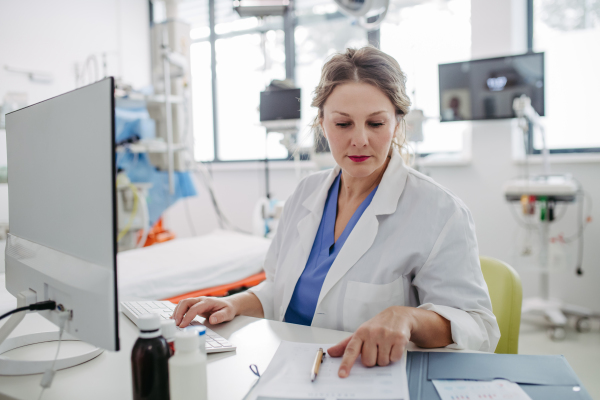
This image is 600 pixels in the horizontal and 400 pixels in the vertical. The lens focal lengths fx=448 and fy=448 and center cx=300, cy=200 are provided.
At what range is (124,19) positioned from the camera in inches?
173

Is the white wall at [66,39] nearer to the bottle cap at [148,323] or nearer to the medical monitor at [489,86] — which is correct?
the medical monitor at [489,86]

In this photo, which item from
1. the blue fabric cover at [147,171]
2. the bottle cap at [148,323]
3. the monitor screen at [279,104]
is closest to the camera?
the bottle cap at [148,323]

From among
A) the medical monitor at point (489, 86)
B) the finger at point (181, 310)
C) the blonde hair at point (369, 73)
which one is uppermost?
the medical monitor at point (489, 86)

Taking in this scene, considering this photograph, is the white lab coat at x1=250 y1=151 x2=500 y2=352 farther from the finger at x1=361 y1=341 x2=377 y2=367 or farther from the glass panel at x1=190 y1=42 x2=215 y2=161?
the glass panel at x1=190 y1=42 x2=215 y2=161

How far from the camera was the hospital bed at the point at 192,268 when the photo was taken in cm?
182

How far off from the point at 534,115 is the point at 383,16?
139 centimetres

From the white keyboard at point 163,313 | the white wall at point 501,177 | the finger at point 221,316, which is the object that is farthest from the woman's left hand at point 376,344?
the white wall at point 501,177

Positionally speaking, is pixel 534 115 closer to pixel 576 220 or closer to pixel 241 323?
pixel 576 220

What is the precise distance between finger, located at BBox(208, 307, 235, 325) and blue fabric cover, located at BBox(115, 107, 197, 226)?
7.54 feet

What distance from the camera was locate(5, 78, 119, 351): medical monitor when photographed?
0.58 metres

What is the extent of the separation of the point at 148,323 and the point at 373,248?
608 millimetres

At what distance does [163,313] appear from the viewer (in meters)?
1.08

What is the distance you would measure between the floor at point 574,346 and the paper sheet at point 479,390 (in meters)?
1.68

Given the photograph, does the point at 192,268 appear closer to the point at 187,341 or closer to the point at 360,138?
the point at 360,138
